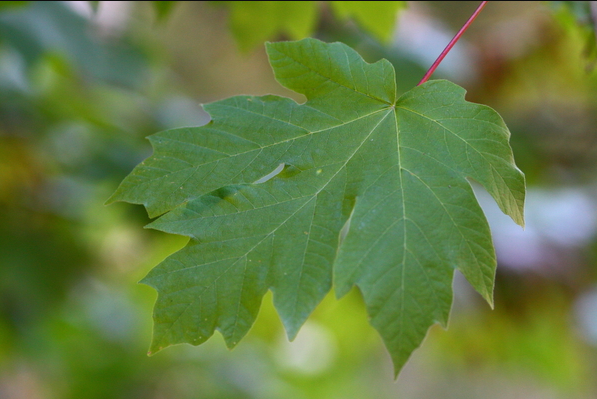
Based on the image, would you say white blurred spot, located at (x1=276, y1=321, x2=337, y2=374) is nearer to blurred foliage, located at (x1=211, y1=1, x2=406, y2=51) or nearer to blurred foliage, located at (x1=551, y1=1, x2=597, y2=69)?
blurred foliage, located at (x1=211, y1=1, x2=406, y2=51)

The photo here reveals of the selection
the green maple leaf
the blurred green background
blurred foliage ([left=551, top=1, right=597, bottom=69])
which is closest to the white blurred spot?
the blurred green background

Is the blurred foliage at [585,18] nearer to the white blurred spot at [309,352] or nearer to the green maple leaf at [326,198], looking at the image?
the green maple leaf at [326,198]

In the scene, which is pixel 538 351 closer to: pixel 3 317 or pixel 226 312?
pixel 3 317

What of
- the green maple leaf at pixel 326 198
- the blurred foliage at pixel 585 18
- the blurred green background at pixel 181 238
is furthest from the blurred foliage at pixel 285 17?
the green maple leaf at pixel 326 198

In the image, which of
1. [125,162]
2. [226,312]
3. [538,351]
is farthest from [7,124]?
[538,351]

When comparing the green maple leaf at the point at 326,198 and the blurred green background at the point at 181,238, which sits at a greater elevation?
the green maple leaf at the point at 326,198

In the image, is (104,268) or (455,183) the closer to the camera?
(455,183)

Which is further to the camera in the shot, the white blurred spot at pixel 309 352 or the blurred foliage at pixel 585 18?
the white blurred spot at pixel 309 352
